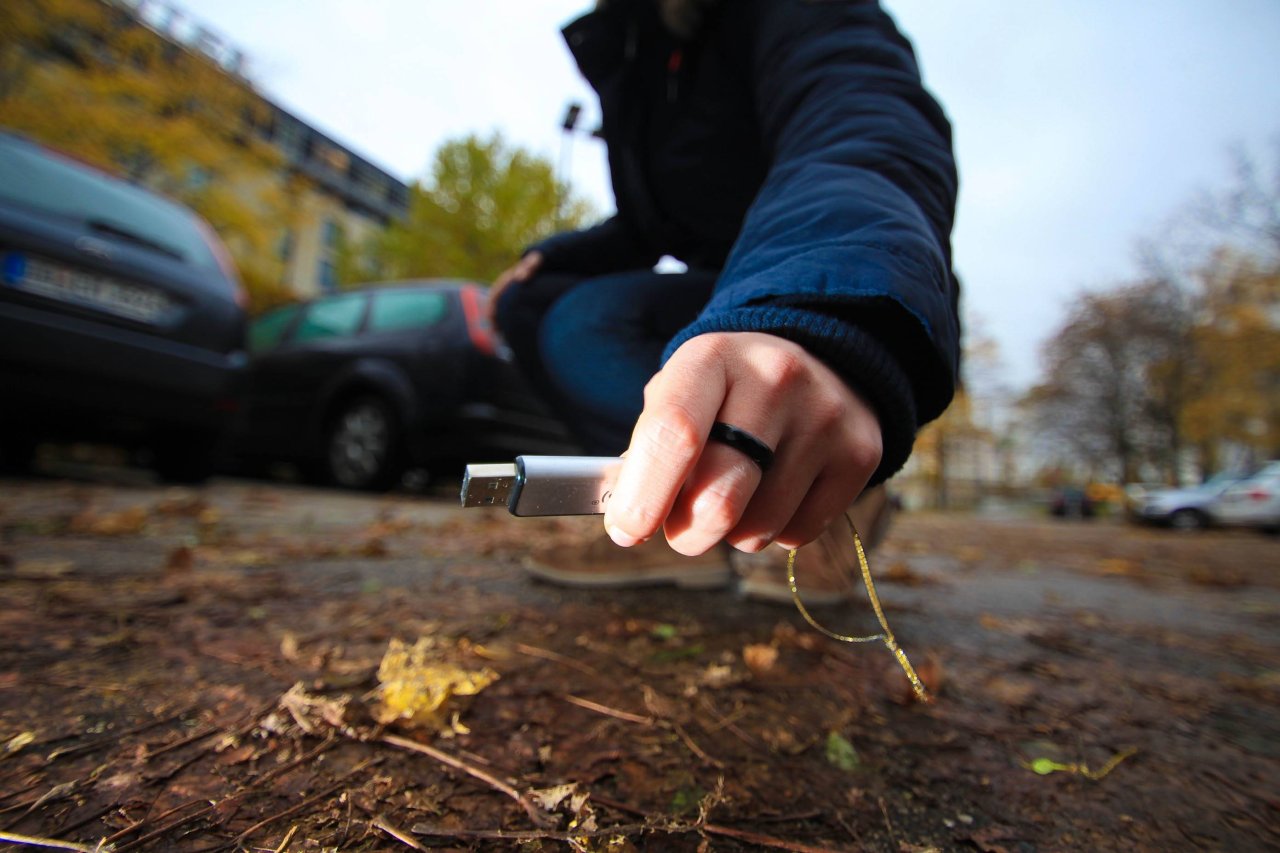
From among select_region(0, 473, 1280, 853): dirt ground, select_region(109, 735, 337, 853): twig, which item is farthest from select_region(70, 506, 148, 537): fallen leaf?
select_region(109, 735, 337, 853): twig

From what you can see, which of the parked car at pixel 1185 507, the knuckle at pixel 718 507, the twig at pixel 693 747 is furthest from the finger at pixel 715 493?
the parked car at pixel 1185 507

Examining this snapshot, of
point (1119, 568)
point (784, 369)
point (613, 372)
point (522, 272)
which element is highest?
point (522, 272)

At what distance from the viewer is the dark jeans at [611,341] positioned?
5.36 ft

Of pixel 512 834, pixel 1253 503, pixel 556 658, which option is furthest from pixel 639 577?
pixel 1253 503

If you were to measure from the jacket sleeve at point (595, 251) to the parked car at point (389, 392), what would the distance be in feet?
6.78

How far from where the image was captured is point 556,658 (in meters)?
1.14

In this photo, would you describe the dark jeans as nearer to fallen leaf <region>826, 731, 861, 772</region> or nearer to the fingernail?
fallen leaf <region>826, 731, 861, 772</region>

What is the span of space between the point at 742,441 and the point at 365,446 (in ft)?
14.7

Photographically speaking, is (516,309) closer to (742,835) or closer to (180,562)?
(180,562)

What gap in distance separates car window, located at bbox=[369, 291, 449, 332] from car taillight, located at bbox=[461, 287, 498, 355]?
18cm

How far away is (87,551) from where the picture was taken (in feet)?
5.86

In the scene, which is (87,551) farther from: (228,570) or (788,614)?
(788,614)

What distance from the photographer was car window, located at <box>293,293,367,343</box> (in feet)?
15.7

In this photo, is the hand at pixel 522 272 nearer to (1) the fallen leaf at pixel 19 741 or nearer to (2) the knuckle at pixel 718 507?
(1) the fallen leaf at pixel 19 741
